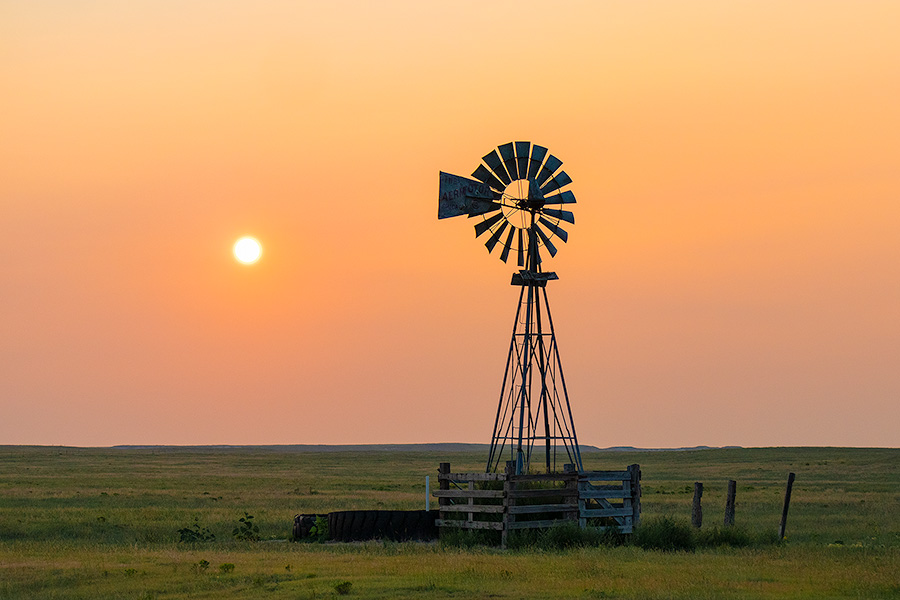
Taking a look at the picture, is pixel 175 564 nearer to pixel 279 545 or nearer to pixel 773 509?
pixel 279 545

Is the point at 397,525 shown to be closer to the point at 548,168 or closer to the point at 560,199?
the point at 560,199

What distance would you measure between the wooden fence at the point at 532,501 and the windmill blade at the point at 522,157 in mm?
9002

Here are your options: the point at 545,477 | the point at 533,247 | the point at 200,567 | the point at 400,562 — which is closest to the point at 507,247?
the point at 533,247

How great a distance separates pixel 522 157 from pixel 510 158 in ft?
1.17

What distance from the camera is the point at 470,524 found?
2889 centimetres

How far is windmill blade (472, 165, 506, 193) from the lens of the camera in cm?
3275

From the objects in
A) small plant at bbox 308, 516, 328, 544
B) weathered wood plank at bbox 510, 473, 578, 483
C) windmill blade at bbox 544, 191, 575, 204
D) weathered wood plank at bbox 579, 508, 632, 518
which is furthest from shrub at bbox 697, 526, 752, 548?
small plant at bbox 308, 516, 328, 544

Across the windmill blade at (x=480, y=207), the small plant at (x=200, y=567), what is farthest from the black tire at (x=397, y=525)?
the windmill blade at (x=480, y=207)

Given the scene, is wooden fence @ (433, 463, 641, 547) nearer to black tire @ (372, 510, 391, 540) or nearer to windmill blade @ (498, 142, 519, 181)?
black tire @ (372, 510, 391, 540)

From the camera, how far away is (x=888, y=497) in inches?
2170

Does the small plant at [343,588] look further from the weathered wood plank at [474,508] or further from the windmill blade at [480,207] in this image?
the windmill blade at [480,207]

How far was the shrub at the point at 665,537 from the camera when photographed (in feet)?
93.1

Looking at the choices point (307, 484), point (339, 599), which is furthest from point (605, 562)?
point (307, 484)

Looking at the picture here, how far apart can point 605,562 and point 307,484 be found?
49.5 metres
